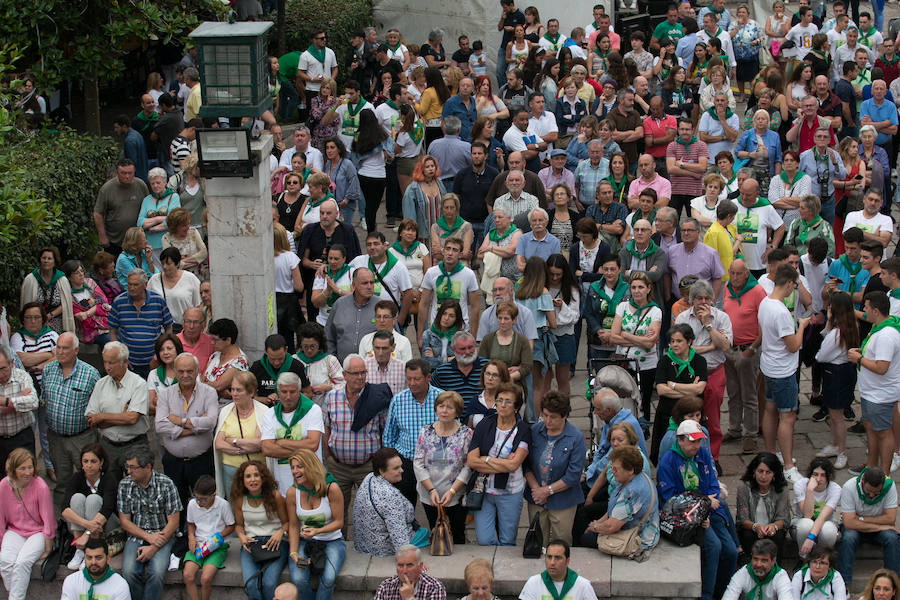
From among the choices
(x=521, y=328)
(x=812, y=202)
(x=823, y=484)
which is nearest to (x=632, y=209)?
(x=812, y=202)

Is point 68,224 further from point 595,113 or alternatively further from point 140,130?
point 595,113

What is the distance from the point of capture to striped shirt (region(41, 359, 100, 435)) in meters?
11.0

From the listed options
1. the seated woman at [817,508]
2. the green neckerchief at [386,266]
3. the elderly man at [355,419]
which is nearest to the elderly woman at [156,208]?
the green neckerchief at [386,266]

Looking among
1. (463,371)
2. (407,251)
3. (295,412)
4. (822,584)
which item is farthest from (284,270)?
(822,584)

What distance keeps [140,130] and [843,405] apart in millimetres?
9278

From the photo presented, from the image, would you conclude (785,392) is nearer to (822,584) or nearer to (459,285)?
(822,584)

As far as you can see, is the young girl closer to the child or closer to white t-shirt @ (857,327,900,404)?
the child

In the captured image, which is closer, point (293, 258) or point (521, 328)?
point (521, 328)

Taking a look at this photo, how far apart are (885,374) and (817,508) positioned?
1.47 m

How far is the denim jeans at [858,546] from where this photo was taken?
1005 cm

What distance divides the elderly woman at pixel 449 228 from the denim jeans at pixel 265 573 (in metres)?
4.32

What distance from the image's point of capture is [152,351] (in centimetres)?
1212

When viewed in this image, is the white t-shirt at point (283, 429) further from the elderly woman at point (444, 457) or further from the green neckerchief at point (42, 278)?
the green neckerchief at point (42, 278)

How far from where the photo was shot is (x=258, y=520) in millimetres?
9906
